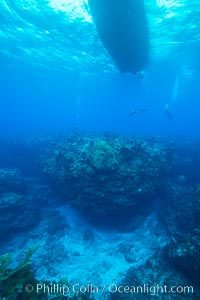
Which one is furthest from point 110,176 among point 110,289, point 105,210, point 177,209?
point 110,289

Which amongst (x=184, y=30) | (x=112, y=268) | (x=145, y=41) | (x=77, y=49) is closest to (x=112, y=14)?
(x=145, y=41)

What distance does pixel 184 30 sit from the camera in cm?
1838

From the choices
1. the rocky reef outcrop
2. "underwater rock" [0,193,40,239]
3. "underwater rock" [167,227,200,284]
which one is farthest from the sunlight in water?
"underwater rock" [167,227,200,284]

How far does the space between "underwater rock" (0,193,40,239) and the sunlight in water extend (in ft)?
40.8

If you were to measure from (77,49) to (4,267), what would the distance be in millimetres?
23790

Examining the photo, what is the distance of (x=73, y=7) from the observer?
15055 millimetres

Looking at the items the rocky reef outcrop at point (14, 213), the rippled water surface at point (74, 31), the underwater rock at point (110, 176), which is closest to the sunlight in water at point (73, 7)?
the rippled water surface at point (74, 31)

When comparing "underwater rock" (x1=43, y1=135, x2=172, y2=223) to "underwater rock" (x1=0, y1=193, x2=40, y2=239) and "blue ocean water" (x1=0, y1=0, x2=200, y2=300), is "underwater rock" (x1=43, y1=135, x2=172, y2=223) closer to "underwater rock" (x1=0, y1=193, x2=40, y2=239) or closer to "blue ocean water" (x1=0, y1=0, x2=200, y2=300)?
"blue ocean water" (x1=0, y1=0, x2=200, y2=300)

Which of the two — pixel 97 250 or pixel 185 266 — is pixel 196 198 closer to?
pixel 185 266

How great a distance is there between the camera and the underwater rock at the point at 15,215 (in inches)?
397

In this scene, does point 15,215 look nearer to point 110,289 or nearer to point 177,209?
point 110,289

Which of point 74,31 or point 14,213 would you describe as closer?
point 14,213

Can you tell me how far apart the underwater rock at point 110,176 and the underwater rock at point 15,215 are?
192cm

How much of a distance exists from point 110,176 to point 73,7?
1232cm
